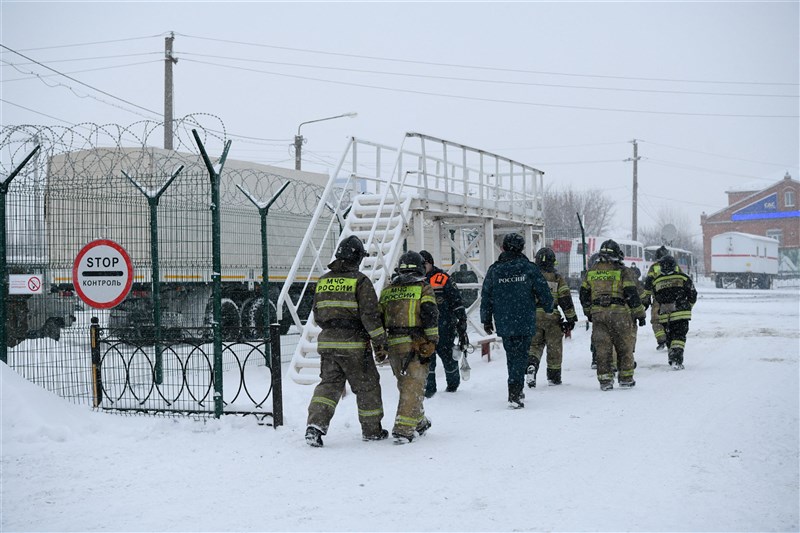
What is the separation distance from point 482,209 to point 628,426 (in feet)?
23.4

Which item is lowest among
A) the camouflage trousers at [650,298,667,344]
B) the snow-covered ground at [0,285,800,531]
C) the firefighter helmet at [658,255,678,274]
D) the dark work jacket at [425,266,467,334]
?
the snow-covered ground at [0,285,800,531]

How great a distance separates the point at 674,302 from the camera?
11375 millimetres

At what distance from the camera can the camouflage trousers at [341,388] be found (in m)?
6.71

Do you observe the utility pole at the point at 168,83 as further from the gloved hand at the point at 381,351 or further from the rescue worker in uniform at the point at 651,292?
the gloved hand at the point at 381,351

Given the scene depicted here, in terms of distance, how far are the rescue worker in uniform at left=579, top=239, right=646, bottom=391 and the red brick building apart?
59645 mm

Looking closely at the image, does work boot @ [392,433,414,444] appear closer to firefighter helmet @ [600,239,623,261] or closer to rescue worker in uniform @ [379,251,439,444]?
rescue worker in uniform @ [379,251,439,444]

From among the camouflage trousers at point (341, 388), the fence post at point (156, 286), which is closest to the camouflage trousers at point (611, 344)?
the camouflage trousers at point (341, 388)

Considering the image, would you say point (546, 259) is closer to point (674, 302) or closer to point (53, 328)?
point (674, 302)

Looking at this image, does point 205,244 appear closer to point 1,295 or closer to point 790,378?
point 1,295

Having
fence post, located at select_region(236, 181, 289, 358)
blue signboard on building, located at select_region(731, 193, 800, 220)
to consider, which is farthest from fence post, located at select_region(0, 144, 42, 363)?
blue signboard on building, located at select_region(731, 193, 800, 220)

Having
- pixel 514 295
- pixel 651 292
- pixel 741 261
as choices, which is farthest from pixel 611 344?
pixel 741 261

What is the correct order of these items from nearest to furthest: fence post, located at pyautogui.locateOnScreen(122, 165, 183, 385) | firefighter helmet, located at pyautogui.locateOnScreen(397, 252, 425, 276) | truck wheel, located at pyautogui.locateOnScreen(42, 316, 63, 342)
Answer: firefighter helmet, located at pyautogui.locateOnScreen(397, 252, 425, 276)
fence post, located at pyautogui.locateOnScreen(122, 165, 183, 385)
truck wheel, located at pyautogui.locateOnScreen(42, 316, 63, 342)

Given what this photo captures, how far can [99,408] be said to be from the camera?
8.16 m

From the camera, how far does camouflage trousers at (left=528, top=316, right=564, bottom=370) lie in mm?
9992
